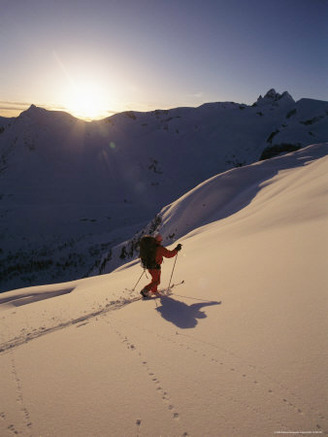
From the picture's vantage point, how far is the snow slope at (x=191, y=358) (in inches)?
73.4

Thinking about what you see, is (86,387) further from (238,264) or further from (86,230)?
(86,230)

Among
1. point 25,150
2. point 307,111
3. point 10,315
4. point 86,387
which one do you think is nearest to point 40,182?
point 25,150

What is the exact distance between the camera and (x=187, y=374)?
7.66ft

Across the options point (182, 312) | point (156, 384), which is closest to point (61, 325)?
point (182, 312)

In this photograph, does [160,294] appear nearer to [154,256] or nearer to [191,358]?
[154,256]

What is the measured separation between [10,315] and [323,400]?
581 cm

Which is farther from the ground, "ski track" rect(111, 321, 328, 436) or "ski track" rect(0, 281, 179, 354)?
"ski track" rect(111, 321, 328, 436)

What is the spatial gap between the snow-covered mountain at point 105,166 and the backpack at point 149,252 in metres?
16.6

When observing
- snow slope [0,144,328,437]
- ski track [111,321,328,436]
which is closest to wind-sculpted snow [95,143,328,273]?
snow slope [0,144,328,437]

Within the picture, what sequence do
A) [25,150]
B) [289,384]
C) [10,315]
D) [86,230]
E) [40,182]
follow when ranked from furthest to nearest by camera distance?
[25,150]
[40,182]
[86,230]
[10,315]
[289,384]

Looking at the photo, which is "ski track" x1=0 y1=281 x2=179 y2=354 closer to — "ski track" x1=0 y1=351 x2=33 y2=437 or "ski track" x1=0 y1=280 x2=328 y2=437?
"ski track" x1=0 y1=280 x2=328 y2=437

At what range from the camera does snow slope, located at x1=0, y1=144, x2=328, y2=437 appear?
6.11 ft

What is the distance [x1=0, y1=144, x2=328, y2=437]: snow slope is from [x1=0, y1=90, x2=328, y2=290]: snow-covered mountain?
17.6m

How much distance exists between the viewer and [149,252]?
5.38m
